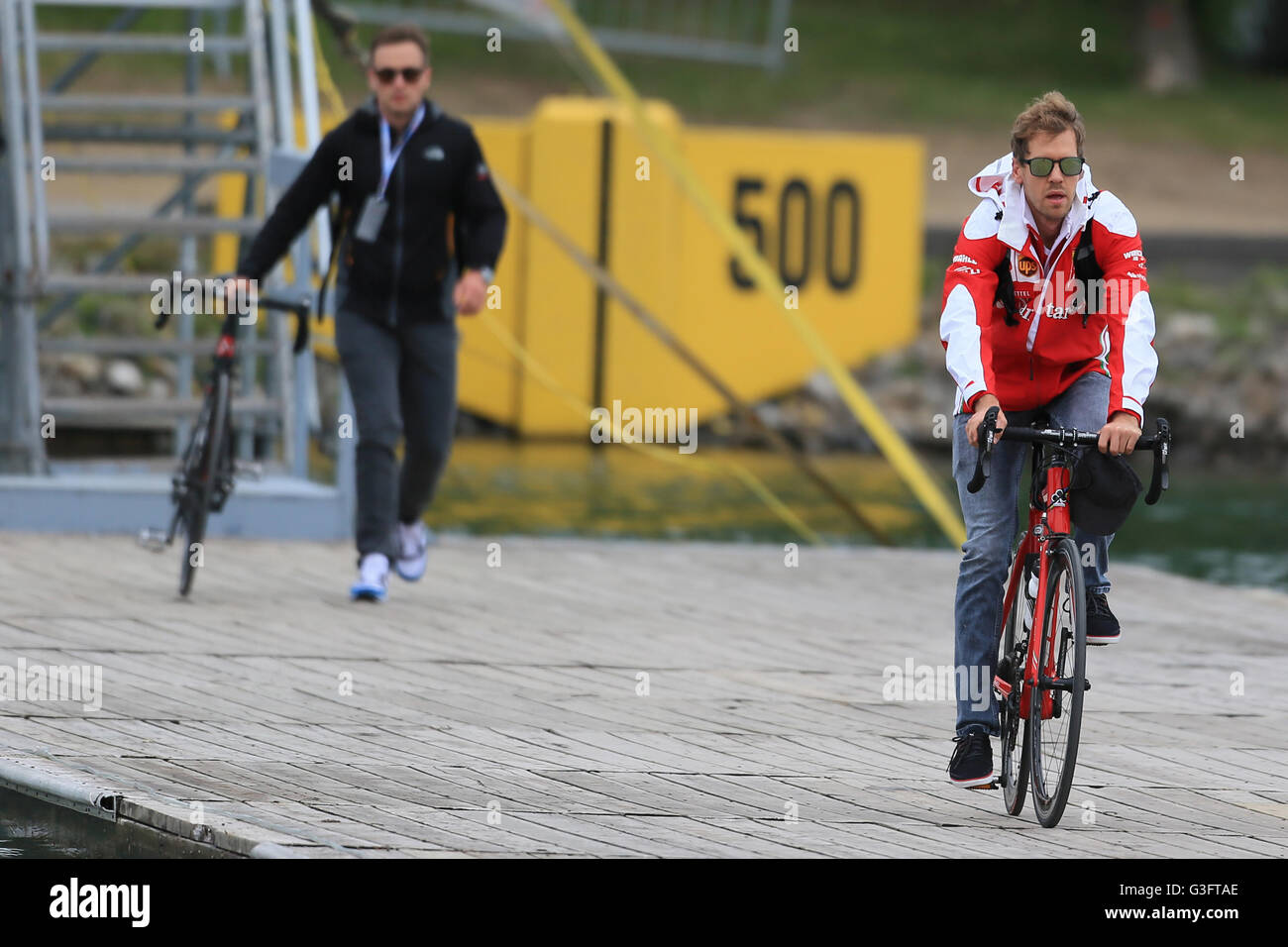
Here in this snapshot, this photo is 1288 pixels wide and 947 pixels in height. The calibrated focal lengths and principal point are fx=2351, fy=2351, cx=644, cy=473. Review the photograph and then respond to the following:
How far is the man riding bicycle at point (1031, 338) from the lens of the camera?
568 cm

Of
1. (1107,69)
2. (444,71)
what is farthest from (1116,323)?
(1107,69)

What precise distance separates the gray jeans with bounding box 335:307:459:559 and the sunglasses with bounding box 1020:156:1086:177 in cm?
353

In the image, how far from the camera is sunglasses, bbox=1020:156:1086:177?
5676 millimetres

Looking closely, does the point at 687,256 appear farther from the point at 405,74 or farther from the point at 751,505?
the point at 405,74

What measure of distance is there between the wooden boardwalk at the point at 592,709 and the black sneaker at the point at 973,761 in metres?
0.08

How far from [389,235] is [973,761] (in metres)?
3.63

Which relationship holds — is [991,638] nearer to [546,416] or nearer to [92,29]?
[546,416]

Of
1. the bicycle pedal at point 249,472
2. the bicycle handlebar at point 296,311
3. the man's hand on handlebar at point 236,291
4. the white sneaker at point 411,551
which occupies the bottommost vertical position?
the white sneaker at point 411,551

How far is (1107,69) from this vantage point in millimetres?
33344

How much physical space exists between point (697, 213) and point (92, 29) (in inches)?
541

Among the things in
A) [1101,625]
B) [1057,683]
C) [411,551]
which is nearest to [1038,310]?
[1101,625]

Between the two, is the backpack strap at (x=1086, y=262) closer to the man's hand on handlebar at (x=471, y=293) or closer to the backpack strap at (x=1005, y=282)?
the backpack strap at (x=1005, y=282)

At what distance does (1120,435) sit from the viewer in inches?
218

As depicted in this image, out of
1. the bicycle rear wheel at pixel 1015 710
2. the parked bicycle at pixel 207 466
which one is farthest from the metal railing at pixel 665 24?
the bicycle rear wheel at pixel 1015 710
